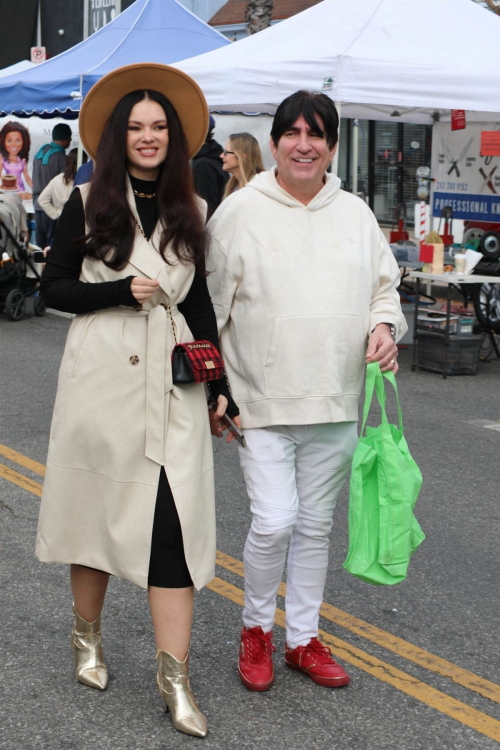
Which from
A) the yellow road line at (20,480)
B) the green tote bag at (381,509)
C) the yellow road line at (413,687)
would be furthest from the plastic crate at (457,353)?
the green tote bag at (381,509)

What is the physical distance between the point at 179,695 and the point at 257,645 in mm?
387

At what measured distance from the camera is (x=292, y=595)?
3.49 meters

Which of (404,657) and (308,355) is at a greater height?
(308,355)

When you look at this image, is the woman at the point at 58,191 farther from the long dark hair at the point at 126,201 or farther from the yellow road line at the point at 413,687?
the long dark hair at the point at 126,201

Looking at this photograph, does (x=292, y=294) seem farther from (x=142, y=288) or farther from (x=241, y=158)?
(x=241, y=158)

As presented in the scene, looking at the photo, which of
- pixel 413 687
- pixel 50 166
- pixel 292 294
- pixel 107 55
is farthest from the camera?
pixel 107 55

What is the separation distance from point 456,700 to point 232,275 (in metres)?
1.58

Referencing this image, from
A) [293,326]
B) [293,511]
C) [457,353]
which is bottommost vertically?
[457,353]

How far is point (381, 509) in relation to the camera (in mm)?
3256

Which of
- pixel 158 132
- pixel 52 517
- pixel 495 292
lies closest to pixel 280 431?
pixel 52 517

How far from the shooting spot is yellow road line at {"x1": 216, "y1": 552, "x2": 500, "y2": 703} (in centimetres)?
354

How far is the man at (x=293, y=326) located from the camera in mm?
3234

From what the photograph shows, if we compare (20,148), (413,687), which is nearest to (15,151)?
(20,148)

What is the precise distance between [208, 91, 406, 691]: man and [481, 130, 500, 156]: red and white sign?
27.0 feet
